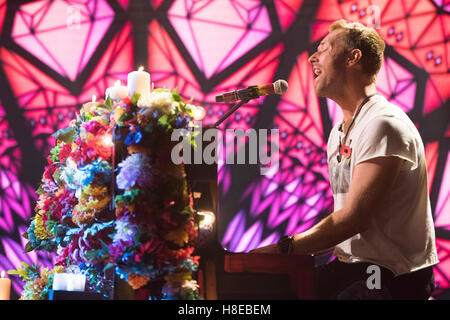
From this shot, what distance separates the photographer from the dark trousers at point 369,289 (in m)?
1.91

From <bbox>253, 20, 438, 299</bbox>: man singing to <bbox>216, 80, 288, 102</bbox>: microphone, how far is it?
0.36 metres

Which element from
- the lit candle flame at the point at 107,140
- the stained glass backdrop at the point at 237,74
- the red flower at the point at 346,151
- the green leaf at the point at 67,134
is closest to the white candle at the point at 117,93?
the lit candle flame at the point at 107,140

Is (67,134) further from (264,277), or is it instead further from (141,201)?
(264,277)

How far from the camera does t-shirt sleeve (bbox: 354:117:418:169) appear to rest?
1.92 meters

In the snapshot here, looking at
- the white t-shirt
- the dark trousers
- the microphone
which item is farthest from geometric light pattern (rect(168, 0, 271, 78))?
the dark trousers

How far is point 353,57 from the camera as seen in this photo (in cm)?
224

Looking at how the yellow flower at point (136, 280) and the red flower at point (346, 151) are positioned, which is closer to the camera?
the yellow flower at point (136, 280)

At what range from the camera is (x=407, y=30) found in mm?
5043

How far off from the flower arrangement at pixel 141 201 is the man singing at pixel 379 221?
0.48 meters

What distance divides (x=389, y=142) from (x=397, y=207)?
261 millimetres

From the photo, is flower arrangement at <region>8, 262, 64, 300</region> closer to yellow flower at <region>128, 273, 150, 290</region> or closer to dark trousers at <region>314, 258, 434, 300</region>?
yellow flower at <region>128, 273, 150, 290</region>

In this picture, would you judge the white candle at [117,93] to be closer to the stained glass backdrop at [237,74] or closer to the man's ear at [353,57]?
the man's ear at [353,57]

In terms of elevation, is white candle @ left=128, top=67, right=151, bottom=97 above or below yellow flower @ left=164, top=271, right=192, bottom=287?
above

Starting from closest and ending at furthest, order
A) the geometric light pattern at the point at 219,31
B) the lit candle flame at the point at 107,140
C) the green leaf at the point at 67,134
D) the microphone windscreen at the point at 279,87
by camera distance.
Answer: the microphone windscreen at the point at 279,87, the lit candle flame at the point at 107,140, the green leaf at the point at 67,134, the geometric light pattern at the point at 219,31
